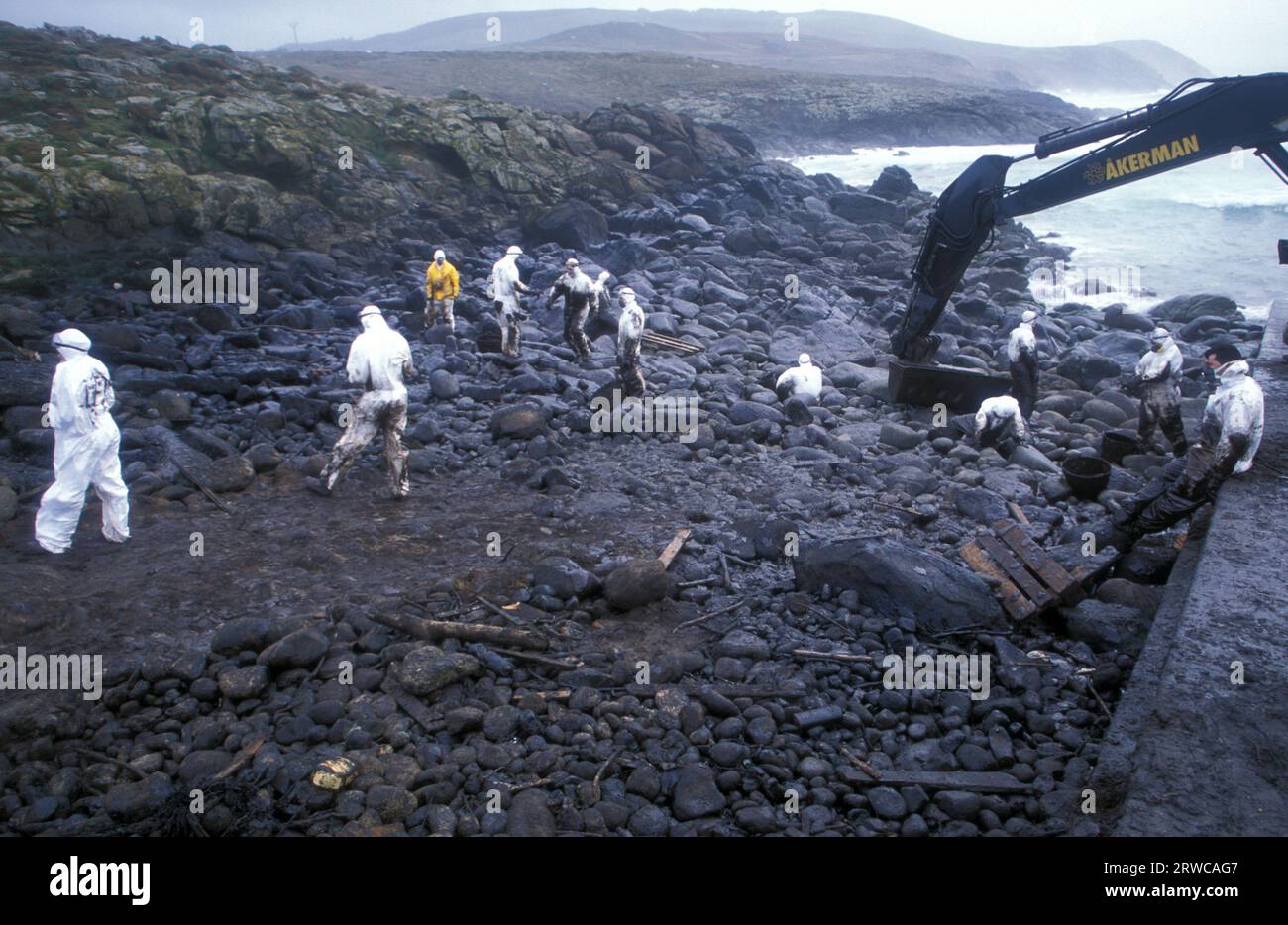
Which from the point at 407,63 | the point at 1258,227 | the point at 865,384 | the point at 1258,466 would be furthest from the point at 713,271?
the point at 407,63

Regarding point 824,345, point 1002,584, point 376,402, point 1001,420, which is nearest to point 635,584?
point 1002,584

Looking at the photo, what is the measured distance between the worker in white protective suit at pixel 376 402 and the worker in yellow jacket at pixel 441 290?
17.7 feet

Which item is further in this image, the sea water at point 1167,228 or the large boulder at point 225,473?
the sea water at point 1167,228

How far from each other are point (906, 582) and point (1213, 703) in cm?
229

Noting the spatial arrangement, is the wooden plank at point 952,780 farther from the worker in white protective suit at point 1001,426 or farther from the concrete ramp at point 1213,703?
the worker in white protective suit at point 1001,426

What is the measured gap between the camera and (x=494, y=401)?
11.7 meters

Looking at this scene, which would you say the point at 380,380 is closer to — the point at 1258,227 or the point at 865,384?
the point at 865,384

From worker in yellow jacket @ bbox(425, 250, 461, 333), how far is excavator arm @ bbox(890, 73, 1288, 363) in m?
7.30

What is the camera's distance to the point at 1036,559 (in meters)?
7.13

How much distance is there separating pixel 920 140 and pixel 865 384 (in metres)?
43.8

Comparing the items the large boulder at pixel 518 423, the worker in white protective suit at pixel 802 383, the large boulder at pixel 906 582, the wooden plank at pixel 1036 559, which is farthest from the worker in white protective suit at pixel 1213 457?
the large boulder at pixel 518 423

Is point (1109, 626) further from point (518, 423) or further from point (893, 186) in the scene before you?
point (893, 186)

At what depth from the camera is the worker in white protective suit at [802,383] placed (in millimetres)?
12123

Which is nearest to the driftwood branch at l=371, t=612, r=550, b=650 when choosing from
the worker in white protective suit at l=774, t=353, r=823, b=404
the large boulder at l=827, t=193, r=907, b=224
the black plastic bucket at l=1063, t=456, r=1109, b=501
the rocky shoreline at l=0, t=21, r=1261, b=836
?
the rocky shoreline at l=0, t=21, r=1261, b=836
